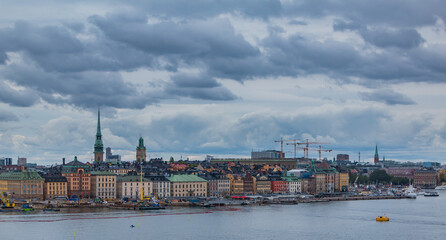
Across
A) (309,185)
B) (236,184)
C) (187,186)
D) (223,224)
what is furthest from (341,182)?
(223,224)

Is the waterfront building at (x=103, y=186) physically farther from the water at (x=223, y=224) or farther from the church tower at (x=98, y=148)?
the church tower at (x=98, y=148)

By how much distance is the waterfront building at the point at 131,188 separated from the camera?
389 ft

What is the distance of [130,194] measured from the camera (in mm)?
118750

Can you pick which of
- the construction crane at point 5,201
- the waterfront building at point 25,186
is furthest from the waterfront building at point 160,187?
the construction crane at point 5,201

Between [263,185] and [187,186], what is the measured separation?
21359 millimetres

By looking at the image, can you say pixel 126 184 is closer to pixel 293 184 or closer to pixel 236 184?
pixel 236 184

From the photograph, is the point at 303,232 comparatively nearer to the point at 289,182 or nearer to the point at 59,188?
the point at 59,188

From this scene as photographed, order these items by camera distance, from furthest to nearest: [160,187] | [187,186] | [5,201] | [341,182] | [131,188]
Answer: [341,182] < [187,186] < [160,187] < [131,188] < [5,201]

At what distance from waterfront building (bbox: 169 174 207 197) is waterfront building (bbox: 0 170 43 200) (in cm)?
2065

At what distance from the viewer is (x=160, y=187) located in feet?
400

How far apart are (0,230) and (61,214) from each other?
1713 centimetres

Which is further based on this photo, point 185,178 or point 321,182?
point 321,182

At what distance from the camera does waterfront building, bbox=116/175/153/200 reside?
118438mm

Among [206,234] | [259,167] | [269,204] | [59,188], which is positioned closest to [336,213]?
[269,204]
